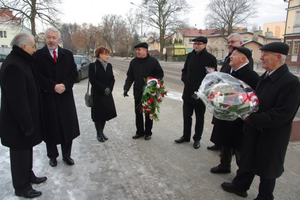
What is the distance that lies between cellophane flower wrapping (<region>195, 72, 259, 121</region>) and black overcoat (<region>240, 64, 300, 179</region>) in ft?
0.40

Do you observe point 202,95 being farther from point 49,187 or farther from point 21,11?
point 21,11

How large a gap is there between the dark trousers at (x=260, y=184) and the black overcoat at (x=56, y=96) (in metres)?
2.59

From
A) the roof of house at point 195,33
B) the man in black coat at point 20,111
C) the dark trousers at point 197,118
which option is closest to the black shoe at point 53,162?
the man in black coat at point 20,111

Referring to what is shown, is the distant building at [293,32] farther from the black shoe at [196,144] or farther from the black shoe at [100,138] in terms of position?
the black shoe at [100,138]

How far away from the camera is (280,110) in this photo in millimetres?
2262

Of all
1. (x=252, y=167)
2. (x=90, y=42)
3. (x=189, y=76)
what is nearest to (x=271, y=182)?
(x=252, y=167)

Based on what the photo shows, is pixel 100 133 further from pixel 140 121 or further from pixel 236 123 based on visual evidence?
pixel 236 123

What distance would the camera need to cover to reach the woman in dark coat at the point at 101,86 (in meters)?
4.43

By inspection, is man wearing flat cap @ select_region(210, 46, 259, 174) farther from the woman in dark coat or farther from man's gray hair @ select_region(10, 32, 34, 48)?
man's gray hair @ select_region(10, 32, 34, 48)

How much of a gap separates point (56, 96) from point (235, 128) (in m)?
2.71

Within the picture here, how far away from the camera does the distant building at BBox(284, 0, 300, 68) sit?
2967cm

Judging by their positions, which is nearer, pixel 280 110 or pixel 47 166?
pixel 280 110

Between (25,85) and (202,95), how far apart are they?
7.12 ft

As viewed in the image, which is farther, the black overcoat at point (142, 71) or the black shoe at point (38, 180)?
the black overcoat at point (142, 71)
